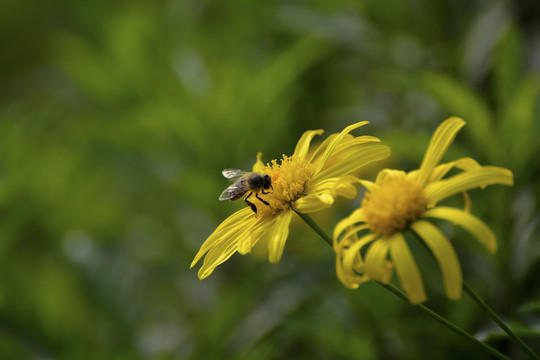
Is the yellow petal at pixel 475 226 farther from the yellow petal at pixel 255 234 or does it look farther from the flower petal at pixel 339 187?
the yellow petal at pixel 255 234

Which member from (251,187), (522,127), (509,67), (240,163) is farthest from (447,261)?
(240,163)

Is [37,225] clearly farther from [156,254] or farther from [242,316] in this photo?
[242,316]

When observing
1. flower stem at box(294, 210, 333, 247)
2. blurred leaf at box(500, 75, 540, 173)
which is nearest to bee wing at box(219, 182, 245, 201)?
flower stem at box(294, 210, 333, 247)

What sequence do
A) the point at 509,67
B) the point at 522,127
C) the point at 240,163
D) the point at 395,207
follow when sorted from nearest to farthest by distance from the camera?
the point at 395,207
the point at 522,127
the point at 509,67
the point at 240,163

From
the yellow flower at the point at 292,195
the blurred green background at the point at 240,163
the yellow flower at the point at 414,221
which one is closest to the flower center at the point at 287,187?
the yellow flower at the point at 292,195

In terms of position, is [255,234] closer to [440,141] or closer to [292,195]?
[292,195]

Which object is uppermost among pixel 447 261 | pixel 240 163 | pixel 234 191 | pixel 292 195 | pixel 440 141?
pixel 240 163

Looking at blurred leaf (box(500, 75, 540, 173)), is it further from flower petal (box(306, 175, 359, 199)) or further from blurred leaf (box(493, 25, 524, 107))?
flower petal (box(306, 175, 359, 199))
